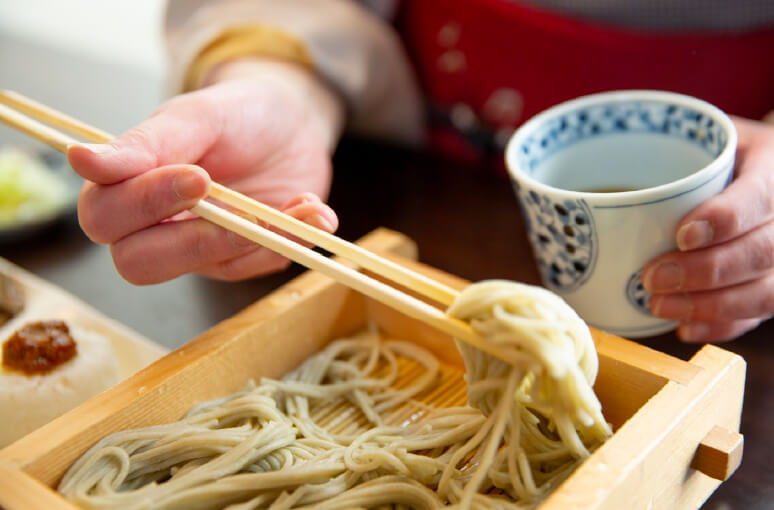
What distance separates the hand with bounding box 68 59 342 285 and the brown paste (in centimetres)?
13

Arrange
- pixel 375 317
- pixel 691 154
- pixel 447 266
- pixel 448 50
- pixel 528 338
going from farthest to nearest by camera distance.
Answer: pixel 448 50 < pixel 447 266 < pixel 375 317 < pixel 691 154 < pixel 528 338

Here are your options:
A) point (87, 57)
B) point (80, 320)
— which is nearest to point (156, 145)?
point (80, 320)

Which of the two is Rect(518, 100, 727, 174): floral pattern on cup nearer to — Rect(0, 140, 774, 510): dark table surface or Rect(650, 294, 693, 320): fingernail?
Rect(650, 294, 693, 320): fingernail

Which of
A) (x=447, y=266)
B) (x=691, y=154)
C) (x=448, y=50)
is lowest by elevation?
(x=447, y=266)

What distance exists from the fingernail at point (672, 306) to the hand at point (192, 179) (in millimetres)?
383

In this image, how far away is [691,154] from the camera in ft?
3.11

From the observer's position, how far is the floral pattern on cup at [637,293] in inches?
34.6

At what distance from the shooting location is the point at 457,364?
992mm

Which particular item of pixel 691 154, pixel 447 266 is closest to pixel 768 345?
pixel 691 154

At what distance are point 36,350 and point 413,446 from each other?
18.7 inches

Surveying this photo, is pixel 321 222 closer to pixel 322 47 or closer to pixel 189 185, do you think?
pixel 189 185

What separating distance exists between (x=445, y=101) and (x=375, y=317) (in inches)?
29.0

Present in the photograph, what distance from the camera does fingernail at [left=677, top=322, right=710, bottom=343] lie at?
3.08 feet

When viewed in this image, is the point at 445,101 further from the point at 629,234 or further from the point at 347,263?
the point at 629,234
